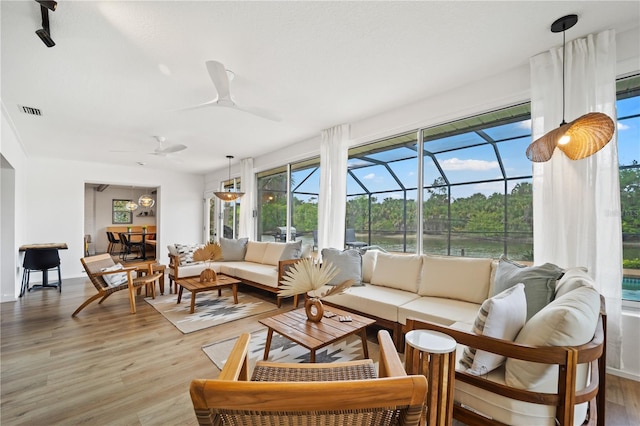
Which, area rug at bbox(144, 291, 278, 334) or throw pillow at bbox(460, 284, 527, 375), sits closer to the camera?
throw pillow at bbox(460, 284, 527, 375)

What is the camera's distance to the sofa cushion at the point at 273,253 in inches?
196

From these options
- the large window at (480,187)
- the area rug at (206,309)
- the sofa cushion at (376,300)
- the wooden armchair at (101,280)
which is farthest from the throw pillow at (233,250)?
the large window at (480,187)

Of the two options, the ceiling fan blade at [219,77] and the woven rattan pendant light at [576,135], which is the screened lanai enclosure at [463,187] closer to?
the woven rattan pendant light at [576,135]

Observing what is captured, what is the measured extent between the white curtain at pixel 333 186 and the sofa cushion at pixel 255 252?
1453 millimetres

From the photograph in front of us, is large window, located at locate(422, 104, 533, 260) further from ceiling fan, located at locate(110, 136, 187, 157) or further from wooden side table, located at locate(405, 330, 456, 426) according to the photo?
ceiling fan, located at locate(110, 136, 187, 157)

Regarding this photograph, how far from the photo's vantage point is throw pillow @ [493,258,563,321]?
1863 mm

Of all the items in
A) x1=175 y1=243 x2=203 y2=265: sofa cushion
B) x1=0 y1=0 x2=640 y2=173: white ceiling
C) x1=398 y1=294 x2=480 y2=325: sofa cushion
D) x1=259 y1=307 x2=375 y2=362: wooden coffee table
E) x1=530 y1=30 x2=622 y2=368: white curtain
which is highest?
x1=0 y1=0 x2=640 y2=173: white ceiling

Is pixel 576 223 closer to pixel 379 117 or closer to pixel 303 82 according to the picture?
pixel 379 117

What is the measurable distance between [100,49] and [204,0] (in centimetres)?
116

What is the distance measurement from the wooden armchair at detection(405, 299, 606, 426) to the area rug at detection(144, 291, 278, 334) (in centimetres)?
279

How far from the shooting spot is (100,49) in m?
2.28

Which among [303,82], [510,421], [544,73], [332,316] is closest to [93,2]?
[303,82]

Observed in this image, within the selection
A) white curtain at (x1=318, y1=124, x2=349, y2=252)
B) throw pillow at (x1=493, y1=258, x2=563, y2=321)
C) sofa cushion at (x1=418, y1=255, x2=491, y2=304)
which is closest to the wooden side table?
throw pillow at (x1=493, y1=258, x2=563, y2=321)

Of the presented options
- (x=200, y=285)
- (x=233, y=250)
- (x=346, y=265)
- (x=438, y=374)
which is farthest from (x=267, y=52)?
(x=233, y=250)
